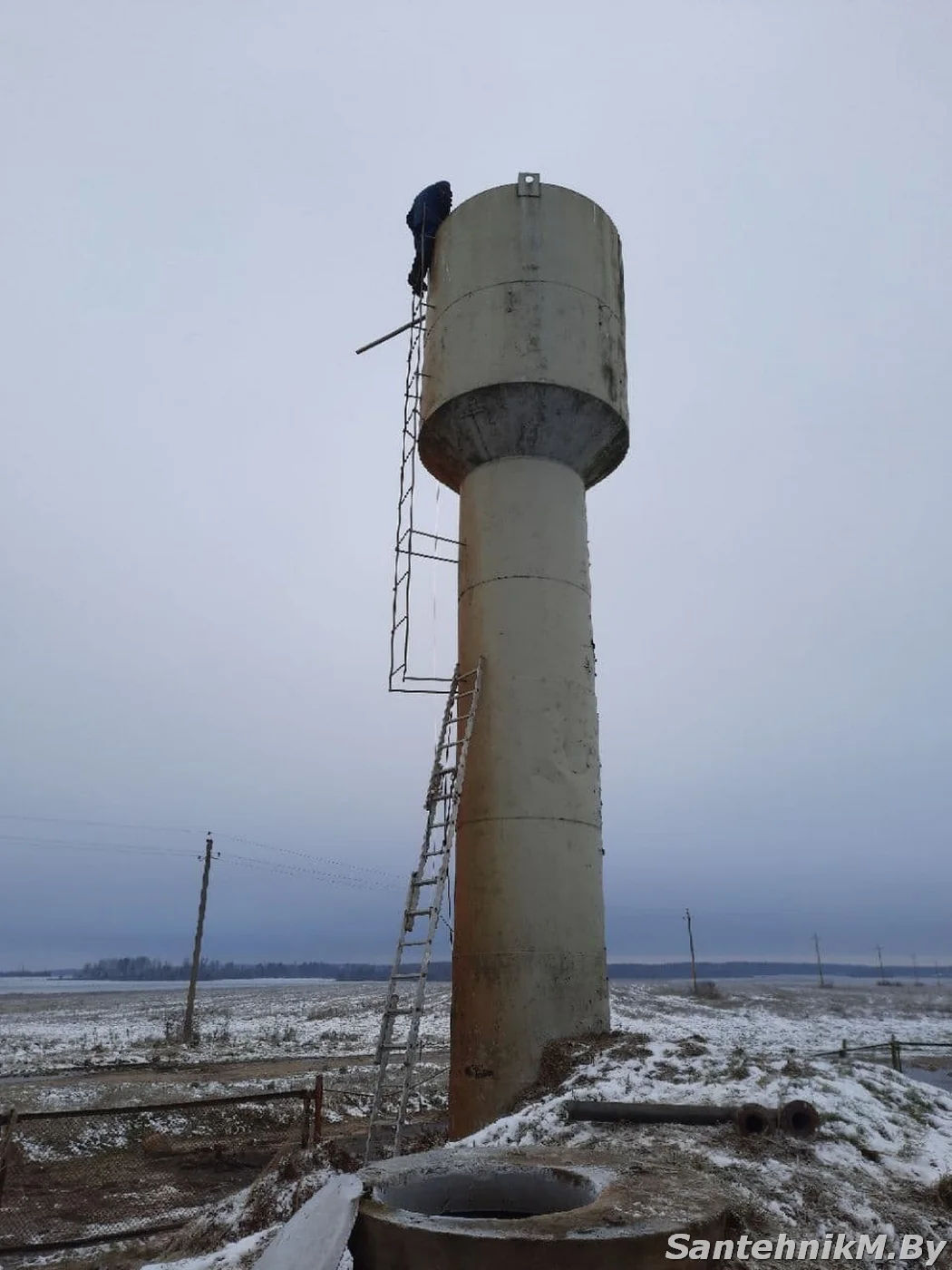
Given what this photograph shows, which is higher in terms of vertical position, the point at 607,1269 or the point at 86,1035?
the point at 607,1269

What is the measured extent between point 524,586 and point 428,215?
224 inches

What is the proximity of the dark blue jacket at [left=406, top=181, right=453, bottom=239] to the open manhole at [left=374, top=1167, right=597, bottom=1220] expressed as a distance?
444 inches

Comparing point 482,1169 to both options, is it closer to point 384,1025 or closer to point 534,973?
point 384,1025

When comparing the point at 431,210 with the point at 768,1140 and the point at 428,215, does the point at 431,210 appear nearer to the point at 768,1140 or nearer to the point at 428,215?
the point at 428,215

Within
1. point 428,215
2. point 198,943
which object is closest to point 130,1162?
point 428,215

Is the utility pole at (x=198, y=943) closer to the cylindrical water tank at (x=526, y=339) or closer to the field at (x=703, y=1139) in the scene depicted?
the field at (x=703, y=1139)

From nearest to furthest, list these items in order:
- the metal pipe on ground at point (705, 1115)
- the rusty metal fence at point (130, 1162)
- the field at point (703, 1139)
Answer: the field at point (703, 1139) < the metal pipe on ground at point (705, 1115) < the rusty metal fence at point (130, 1162)

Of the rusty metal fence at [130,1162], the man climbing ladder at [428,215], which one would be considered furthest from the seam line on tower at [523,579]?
the rusty metal fence at [130,1162]

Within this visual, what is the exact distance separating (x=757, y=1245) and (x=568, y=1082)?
3.83m

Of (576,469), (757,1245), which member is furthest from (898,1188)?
(576,469)

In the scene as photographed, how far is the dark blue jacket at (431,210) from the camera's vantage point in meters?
12.3

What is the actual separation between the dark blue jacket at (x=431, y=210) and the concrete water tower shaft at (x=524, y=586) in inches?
12.8

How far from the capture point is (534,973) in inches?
358

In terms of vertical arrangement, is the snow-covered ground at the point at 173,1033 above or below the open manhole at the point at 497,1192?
below
